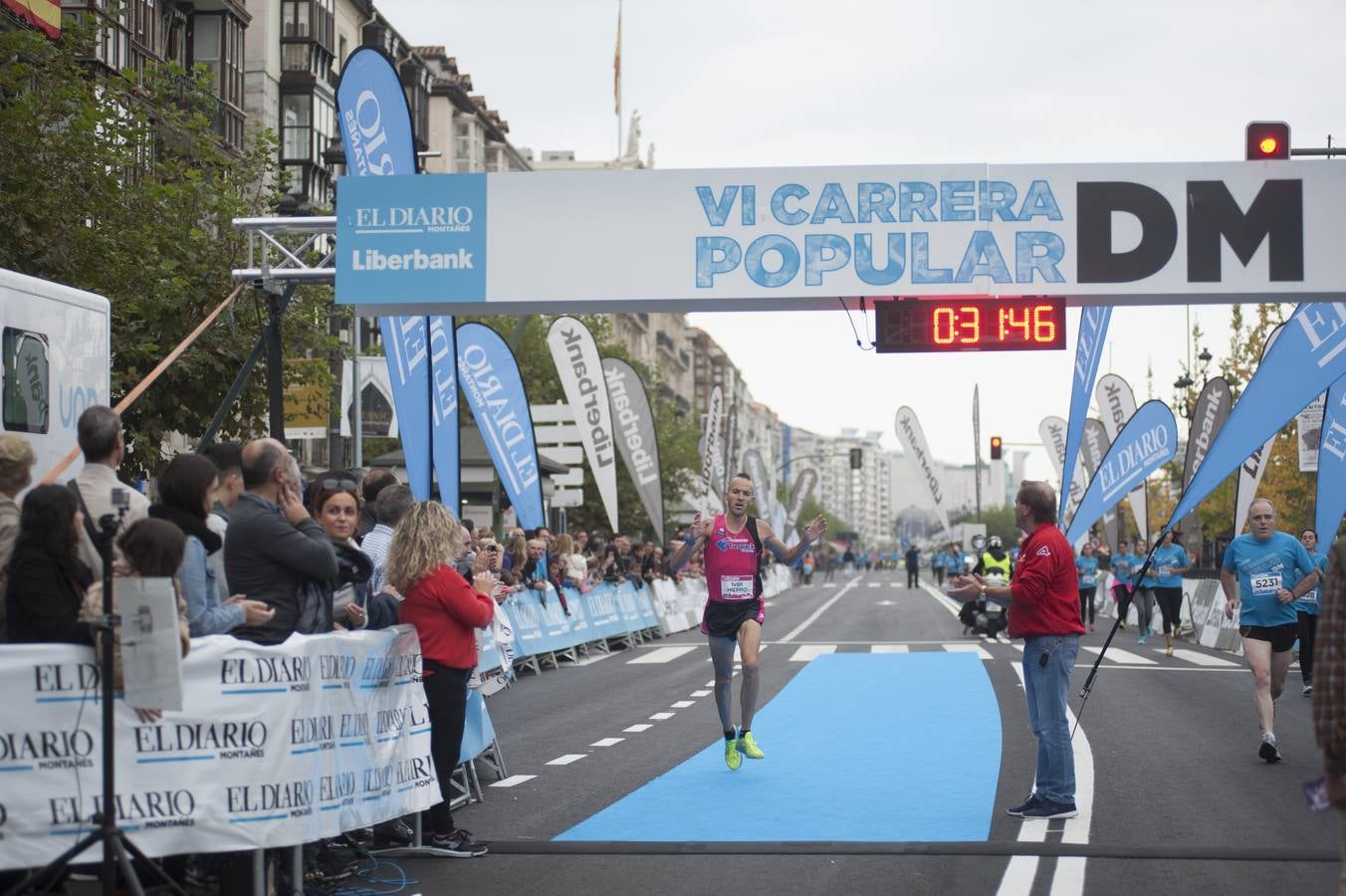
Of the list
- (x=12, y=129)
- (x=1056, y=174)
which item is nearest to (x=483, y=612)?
(x=1056, y=174)

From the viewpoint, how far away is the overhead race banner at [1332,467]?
1817 cm

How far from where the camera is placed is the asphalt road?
799cm

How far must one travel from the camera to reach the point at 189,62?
4941cm

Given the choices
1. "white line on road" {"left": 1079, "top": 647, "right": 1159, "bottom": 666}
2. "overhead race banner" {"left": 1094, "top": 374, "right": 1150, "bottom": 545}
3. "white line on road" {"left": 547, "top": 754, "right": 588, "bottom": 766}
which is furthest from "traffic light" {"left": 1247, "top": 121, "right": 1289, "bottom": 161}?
"overhead race banner" {"left": 1094, "top": 374, "right": 1150, "bottom": 545}

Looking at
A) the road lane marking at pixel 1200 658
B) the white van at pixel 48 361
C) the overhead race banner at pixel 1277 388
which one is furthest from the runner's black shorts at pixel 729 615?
the road lane marking at pixel 1200 658

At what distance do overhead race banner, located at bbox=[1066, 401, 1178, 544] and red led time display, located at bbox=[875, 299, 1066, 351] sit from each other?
303 inches

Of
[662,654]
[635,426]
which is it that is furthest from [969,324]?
[635,426]

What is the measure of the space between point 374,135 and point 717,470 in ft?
106

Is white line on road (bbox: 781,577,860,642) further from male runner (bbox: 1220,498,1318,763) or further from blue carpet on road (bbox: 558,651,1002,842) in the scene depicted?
male runner (bbox: 1220,498,1318,763)

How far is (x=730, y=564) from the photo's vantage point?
12391 millimetres

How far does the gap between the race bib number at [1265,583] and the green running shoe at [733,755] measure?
159 inches

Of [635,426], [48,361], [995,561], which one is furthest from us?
[635,426]

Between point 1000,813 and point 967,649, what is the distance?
17406 millimetres

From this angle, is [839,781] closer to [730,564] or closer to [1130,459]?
[730,564]
